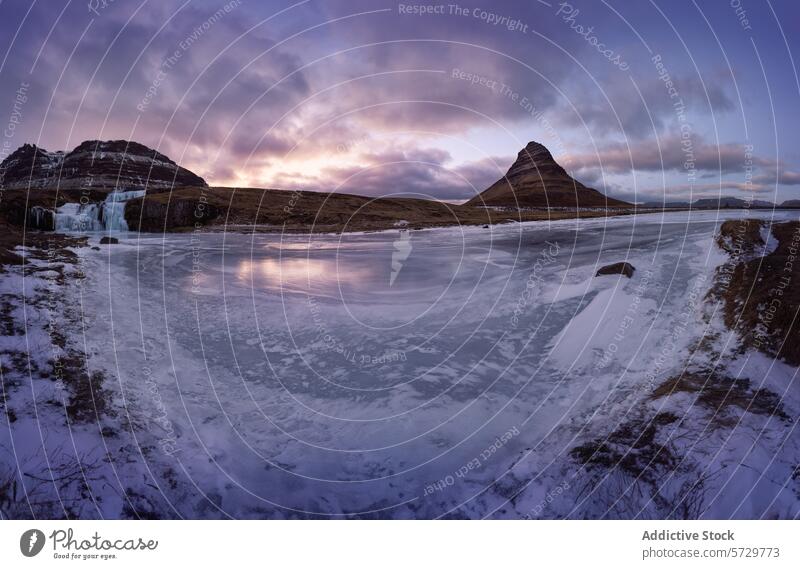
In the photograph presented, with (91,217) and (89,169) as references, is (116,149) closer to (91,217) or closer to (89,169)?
(89,169)

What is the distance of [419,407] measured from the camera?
7750 mm

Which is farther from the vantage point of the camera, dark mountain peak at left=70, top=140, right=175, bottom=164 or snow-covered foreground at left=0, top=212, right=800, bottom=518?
dark mountain peak at left=70, top=140, right=175, bottom=164

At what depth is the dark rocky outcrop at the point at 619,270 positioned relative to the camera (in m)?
13.5

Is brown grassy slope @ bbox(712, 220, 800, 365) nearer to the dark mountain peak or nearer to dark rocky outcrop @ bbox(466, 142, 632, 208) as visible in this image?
dark rocky outcrop @ bbox(466, 142, 632, 208)

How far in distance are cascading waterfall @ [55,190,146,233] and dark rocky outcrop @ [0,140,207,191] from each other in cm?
6189

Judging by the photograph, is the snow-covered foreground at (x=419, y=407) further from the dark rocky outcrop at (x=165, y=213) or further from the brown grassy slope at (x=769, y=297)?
the dark rocky outcrop at (x=165, y=213)

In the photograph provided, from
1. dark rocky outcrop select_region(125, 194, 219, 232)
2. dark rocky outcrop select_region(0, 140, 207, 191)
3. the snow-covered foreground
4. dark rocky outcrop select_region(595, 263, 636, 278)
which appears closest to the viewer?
the snow-covered foreground

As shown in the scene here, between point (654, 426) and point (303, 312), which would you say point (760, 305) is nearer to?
point (654, 426)

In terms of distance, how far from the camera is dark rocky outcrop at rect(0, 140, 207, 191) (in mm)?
110338

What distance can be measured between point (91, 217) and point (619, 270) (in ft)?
192
